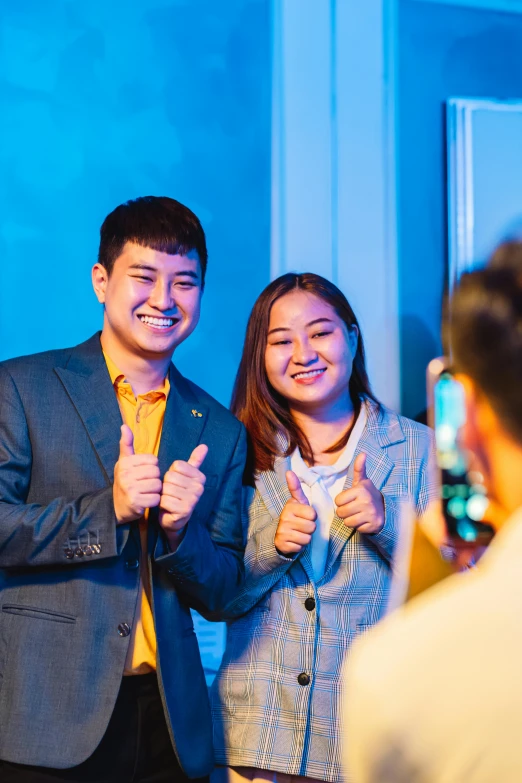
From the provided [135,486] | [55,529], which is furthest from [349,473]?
[55,529]

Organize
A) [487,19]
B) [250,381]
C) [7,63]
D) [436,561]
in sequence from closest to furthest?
[436,561] → [250,381] → [7,63] → [487,19]

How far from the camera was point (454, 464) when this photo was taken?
966 mm

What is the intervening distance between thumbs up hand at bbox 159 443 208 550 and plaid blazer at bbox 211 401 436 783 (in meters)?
0.26

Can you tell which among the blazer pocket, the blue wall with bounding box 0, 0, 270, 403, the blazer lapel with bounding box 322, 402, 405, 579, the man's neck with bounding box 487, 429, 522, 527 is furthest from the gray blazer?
the man's neck with bounding box 487, 429, 522, 527

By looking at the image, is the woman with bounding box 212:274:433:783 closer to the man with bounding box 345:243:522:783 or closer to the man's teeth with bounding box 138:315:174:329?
the man's teeth with bounding box 138:315:174:329

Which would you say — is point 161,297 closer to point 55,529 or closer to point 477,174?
point 55,529

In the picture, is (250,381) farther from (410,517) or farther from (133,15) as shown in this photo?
(133,15)

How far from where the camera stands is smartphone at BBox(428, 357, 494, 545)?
32.5 inches

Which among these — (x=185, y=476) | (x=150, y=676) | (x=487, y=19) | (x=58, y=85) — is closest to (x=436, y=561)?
(x=185, y=476)

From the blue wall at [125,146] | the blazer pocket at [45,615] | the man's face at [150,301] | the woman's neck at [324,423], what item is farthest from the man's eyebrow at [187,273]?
the blue wall at [125,146]

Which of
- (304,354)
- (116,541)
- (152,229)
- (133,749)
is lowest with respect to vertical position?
(133,749)

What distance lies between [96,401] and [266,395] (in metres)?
0.44

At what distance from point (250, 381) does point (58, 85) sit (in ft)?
3.79

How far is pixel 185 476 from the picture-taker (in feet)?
5.45
